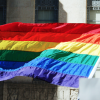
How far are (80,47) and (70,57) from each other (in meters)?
0.48

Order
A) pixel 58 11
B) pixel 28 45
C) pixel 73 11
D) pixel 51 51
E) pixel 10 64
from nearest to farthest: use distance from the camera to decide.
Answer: pixel 51 51
pixel 10 64
pixel 28 45
pixel 73 11
pixel 58 11

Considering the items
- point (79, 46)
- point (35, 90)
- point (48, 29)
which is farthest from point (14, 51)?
point (35, 90)

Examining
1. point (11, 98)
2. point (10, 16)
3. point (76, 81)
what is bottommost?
point (11, 98)

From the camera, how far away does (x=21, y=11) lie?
41.2 ft

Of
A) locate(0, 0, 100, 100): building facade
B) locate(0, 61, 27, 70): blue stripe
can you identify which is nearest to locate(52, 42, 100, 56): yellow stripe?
locate(0, 61, 27, 70): blue stripe

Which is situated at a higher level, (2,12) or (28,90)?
(2,12)

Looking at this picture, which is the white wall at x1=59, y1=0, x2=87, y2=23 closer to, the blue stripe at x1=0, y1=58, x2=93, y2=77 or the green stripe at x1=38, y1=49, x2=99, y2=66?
the green stripe at x1=38, y1=49, x2=99, y2=66

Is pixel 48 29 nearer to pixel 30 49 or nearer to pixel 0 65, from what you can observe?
pixel 30 49

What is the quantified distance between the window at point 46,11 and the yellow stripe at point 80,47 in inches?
261

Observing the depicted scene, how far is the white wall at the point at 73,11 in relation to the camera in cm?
1241

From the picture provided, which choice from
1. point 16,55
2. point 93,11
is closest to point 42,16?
point 93,11

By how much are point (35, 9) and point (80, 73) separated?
311 inches

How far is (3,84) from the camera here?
12047 mm

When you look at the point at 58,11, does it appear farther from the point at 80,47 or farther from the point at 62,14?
the point at 80,47
